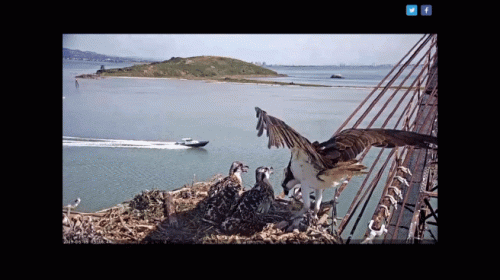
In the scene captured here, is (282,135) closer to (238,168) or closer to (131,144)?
(238,168)

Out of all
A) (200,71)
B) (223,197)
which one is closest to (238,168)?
(223,197)

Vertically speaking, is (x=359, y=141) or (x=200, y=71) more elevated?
(x=200, y=71)

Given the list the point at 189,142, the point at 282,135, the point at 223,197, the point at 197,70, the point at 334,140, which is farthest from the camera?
the point at 197,70

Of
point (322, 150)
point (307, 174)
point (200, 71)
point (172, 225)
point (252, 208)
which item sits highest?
point (200, 71)

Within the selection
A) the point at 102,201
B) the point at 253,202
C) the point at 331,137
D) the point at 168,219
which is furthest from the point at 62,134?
the point at 331,137

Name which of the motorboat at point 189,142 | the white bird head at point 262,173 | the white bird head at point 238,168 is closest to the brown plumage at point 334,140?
the white bird head at point 262,173

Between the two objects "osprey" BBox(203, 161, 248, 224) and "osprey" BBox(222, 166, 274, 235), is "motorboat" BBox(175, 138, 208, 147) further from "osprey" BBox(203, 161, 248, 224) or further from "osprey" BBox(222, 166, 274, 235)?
"osprey" BBox(222, 166, 274, 235)
